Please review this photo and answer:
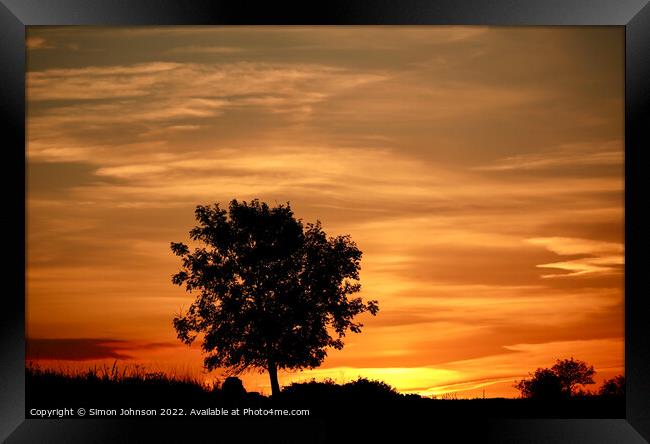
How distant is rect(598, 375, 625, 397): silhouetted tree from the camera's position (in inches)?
492

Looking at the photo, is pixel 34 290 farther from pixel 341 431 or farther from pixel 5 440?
pixel 341 431

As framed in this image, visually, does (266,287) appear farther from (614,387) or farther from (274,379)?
(614,387)

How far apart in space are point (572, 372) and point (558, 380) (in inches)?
13.2

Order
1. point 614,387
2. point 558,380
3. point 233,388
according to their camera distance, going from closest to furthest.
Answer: point 614,387 → point 558,380 → point 233,388

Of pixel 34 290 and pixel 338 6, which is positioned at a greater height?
pixel 338 6

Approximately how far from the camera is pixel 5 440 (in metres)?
12.1

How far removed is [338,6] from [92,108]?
3944 millimetres

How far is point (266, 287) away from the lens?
70.8ft

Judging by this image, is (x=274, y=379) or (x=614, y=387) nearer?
(x=614, y=387)

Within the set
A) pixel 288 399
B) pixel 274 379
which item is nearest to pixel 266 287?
pixel 274 379

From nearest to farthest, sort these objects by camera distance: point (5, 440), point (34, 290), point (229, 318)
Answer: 1. point (5, 440)
2. point (34, 290)
3. point (229, 318)

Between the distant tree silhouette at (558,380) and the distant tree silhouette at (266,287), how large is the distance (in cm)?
260

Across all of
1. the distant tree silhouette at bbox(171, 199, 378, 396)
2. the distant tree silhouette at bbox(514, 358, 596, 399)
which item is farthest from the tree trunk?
the distant tree silhouette at bbox(514, 358, 596, 399)

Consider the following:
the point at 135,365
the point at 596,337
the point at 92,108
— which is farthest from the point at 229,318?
the point at 596,337
